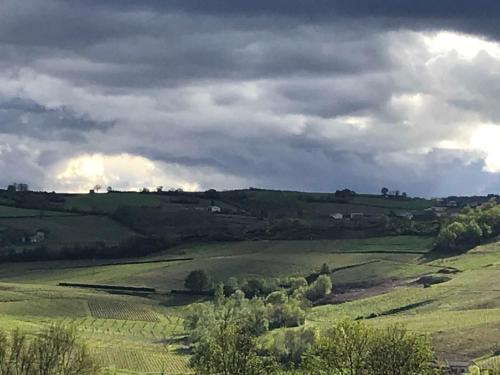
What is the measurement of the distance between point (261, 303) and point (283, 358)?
143ft

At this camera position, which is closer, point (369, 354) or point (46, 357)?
point (369, 354)

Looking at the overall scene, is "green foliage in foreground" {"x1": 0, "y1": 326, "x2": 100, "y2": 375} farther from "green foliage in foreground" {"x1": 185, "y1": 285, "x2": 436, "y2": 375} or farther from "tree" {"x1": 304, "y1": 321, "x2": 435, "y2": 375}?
"tree" {"x1": 304, "y1": 321, "x2": 435, "y2": 375}

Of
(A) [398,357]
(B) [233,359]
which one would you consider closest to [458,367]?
(A) [398,357]

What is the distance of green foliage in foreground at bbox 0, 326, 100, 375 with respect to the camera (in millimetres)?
89562

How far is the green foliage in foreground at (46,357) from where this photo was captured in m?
89.6

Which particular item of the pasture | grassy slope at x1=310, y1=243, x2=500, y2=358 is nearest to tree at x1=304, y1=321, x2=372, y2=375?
the pasture

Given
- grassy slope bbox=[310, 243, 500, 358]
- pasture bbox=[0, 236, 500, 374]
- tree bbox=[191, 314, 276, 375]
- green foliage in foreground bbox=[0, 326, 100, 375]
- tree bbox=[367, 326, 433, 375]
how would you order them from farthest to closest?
1. pasture bbox=[0, 236, 500, 374]
2. grassy slope bbox=[310, 243, 500, 358]
3. green foliage in foreground bbox=[0, 326, 100, 375]
4. tree bbox=[191, 314, 276, 375]
5. tree bbox=[367, 326, 433, 375]

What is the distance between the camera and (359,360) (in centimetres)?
8281

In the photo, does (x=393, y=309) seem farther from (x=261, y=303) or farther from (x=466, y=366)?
(x=466, y=366)

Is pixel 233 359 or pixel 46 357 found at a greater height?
pixel 233 359

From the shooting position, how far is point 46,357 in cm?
9144

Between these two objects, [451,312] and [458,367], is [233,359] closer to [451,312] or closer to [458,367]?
[458,367]

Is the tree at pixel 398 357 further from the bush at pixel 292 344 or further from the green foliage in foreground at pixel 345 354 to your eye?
the bush at pixel 292 344

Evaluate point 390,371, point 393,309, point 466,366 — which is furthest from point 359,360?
point 393,309
